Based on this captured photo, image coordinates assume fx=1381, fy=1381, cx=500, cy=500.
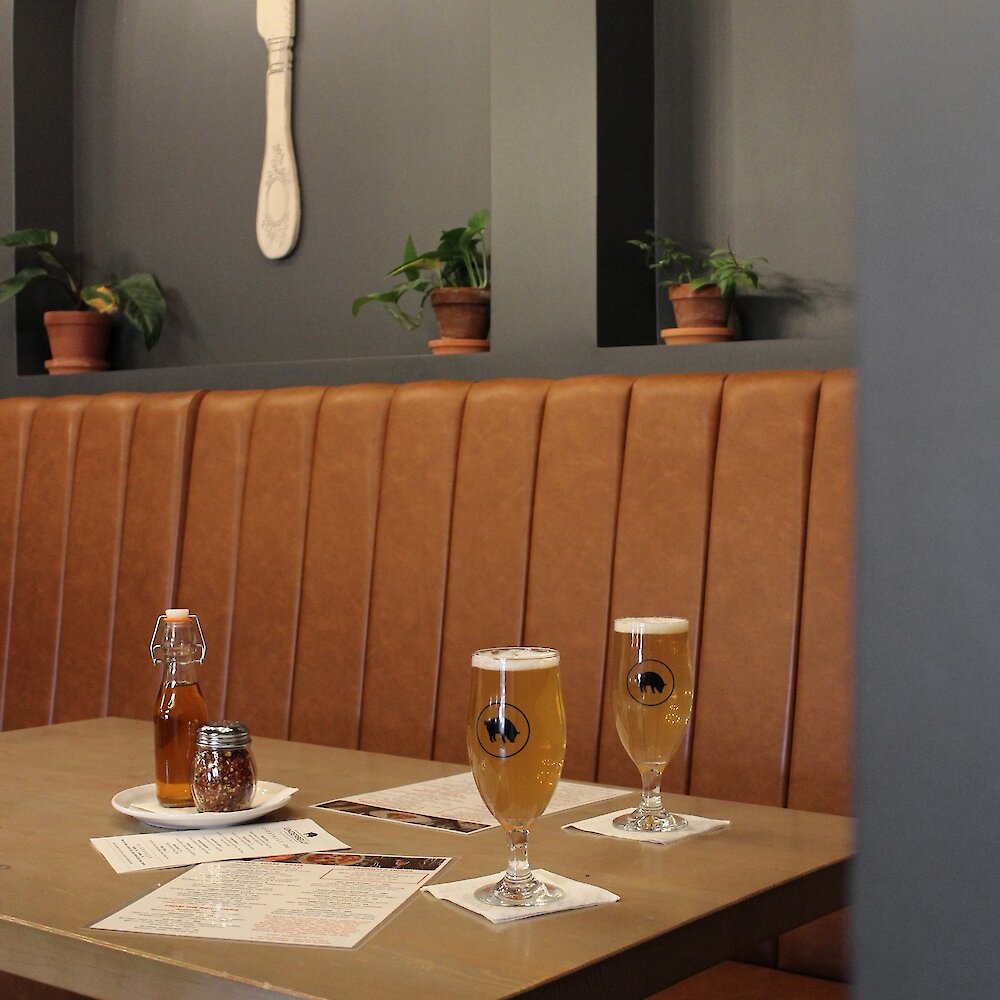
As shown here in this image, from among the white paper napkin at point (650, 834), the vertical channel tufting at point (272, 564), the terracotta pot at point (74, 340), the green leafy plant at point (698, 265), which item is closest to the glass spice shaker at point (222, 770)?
the white paper napkin at point (650, 834)

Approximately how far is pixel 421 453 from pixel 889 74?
2.07 meters

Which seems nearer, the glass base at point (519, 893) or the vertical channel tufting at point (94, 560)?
the glass base at point (519, 893)

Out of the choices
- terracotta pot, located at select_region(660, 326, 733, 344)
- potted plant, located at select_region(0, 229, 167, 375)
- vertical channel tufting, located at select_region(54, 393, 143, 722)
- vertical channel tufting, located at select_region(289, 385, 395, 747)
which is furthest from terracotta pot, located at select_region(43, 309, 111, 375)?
terracotta pot, located at select_region(660, 326, 733, 344)

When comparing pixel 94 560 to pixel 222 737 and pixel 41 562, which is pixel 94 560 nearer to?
pixel 41 562

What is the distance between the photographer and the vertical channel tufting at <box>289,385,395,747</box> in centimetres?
245

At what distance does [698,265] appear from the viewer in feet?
8.98

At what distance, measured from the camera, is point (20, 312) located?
12.0ft

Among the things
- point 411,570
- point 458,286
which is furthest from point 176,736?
point 458,286

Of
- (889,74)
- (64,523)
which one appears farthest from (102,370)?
(889,74)

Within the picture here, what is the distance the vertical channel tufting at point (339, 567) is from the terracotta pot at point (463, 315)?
328mm

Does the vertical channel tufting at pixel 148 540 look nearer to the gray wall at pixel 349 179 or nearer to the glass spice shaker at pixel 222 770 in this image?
the gray wall at pixel 349 179

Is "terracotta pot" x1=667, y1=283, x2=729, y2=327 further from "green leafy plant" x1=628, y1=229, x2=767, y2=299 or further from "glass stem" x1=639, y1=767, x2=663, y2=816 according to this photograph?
"glass stem" x1=639, y1=767, x2=663, y2=816

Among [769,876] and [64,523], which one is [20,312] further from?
[769,876]

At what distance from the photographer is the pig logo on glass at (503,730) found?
39.6 inches
